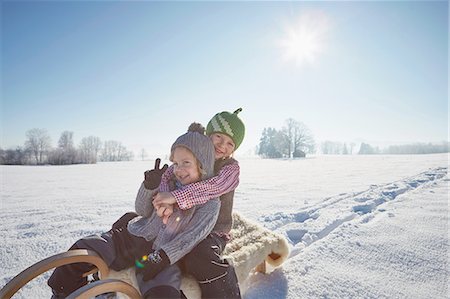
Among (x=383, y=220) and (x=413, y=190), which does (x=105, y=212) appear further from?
(x=413, y=190)

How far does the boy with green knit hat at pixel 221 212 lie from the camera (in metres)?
1.61

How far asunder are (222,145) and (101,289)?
1.37 meters

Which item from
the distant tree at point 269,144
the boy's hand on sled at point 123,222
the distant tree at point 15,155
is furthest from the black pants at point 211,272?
the distant tree at point 269,144

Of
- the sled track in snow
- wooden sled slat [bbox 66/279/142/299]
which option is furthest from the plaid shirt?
the sled track in snow

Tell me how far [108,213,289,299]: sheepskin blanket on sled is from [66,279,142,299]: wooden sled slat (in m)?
0.42

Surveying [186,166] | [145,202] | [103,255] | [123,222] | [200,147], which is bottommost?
[103,255]

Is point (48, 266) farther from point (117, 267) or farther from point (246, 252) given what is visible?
A: point (246, 252)

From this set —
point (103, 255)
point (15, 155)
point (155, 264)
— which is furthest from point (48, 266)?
point (15, 155)

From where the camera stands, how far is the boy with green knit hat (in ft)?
5.29

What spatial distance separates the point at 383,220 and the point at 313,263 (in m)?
2.05

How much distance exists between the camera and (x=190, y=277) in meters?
1.68

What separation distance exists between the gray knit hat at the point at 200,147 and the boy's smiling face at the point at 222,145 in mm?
294

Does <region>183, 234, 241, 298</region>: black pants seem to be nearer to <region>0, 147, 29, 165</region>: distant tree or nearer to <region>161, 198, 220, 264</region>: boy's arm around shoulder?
<region>161, 198, 220, 264</region>: boy's arm around shoulder

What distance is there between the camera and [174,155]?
75.2 inches
